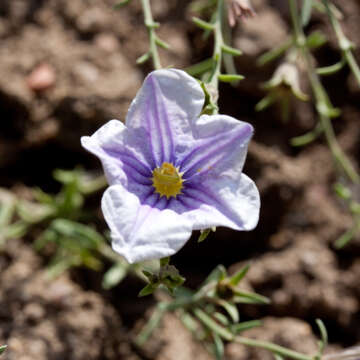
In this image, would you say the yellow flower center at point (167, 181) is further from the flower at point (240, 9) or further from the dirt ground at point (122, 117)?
the dirt ground at point (122, 117)

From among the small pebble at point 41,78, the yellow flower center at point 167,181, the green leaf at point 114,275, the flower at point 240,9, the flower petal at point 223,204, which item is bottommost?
the green leaf at point 114,275

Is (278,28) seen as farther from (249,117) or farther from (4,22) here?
(4,22)

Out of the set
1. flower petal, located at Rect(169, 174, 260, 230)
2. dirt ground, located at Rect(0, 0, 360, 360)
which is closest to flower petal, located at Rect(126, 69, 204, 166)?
flower petal, located at Rect(169, 174, 260, 230)

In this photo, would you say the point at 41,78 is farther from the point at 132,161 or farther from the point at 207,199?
the point at 207,199

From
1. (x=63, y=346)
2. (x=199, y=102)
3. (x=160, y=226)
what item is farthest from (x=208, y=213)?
(x=63, y=346)

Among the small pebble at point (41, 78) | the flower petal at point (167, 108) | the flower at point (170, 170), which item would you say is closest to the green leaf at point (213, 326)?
the flower at point (170, 170)

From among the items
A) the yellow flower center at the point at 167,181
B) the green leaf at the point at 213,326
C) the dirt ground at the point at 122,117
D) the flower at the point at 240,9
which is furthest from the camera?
the dirt ground at the point at 122,117
